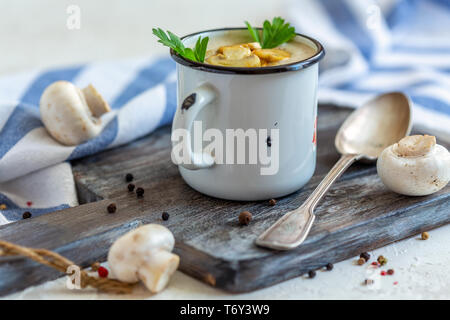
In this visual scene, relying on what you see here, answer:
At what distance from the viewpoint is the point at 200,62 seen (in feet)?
3.18

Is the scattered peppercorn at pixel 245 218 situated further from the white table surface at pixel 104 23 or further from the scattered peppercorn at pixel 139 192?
the white table surface at pixel 104 23

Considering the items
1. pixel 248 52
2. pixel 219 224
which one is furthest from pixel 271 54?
pixel 219 224

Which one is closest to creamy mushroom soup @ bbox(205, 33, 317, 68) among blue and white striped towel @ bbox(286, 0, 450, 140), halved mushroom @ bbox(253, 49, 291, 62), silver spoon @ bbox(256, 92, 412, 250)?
halved mushroom @ bbox(253, 49, 291, 62)

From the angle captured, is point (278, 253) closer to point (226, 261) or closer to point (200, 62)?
point (226, 261)

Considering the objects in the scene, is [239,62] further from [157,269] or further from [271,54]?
[157,269]

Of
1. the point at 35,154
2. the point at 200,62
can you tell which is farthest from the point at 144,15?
the point at 200,62

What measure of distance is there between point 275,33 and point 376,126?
315 mm

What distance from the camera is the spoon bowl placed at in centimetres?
123

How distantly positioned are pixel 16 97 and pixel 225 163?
2.15ft

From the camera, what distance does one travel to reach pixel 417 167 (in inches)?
39.2

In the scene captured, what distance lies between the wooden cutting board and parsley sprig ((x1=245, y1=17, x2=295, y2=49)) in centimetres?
23

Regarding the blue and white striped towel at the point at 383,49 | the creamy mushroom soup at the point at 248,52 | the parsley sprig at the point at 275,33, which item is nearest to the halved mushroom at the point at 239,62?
the creamy mushroom soup at the point at 248,52

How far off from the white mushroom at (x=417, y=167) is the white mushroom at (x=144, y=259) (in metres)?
0.37

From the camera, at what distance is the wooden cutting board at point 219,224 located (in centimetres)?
86
